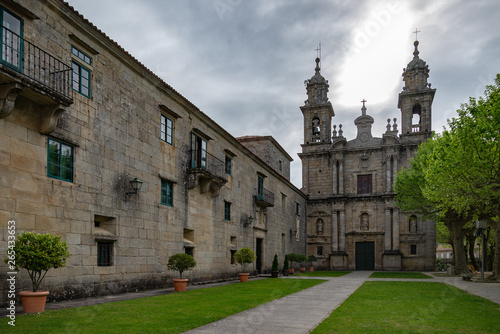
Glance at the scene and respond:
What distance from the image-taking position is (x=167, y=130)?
16703 millimetres

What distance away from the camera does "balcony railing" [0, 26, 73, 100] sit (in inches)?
371

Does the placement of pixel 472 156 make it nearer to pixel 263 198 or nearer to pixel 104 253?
pixel 263 198

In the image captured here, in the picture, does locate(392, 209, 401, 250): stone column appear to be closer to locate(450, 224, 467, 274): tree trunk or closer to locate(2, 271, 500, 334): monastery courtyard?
locate(450, 224, 467, 274): tree trunk

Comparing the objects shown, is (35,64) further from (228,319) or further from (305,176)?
(305,176)

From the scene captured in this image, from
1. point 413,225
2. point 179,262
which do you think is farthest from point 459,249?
point 179,262

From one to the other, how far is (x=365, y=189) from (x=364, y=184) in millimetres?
509

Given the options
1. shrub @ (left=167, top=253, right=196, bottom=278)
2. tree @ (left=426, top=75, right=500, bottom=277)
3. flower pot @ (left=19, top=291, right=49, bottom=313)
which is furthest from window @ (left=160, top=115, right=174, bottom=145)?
tree @ (left=426, top=75, right=500, bottom=277)

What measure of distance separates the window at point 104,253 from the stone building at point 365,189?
30.0 metres

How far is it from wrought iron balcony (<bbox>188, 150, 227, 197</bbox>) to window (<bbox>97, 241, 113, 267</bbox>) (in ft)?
18.6

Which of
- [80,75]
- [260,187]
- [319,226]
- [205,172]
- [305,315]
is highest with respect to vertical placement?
[80,75]

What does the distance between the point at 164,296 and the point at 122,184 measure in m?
3.89

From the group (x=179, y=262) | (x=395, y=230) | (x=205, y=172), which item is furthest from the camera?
(x=395, y=230)

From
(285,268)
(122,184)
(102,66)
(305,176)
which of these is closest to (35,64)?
(102,66)

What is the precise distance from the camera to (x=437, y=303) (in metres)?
11.9
